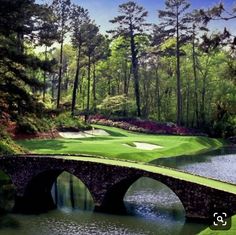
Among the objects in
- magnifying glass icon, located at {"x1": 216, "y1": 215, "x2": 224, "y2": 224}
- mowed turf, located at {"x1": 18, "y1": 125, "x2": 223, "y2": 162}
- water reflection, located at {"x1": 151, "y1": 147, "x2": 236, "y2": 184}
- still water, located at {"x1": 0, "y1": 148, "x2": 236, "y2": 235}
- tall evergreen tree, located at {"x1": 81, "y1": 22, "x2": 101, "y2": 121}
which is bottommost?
still water, located at {"x1": 0, "y1": 148, "x2": 236, "y2": 235}

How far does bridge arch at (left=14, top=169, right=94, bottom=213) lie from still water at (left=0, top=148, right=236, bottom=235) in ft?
2.21

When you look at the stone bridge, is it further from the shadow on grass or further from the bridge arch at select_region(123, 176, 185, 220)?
the shadow on grass

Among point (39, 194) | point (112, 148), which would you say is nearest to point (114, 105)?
point (112, 148)

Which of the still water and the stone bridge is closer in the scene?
the still water

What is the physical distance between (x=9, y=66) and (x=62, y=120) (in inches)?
1193

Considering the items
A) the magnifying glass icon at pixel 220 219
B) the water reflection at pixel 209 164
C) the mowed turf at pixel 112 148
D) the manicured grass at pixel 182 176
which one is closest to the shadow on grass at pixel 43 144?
the mowed turf at pixel 112 148

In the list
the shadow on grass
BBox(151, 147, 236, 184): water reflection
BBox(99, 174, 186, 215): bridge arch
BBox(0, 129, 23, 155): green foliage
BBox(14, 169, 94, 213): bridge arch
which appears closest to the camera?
BBox(99, 174, 186, 215): bridge arch

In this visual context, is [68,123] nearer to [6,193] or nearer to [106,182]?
[6,193]

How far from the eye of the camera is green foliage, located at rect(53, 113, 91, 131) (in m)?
63.7

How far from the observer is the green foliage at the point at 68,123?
209 feet

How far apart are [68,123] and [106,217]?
3685cm

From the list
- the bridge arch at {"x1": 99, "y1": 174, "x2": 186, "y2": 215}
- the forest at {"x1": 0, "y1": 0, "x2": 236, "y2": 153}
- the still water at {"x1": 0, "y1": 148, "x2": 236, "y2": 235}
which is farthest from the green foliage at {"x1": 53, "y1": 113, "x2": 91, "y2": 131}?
the bridge arch at {"x1": 99, "y1": 174, "x2": 186, "y2": 215}

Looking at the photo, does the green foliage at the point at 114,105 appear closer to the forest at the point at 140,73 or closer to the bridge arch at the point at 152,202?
the forest at the point at 140,73

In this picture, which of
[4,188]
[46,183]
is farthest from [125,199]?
[4,188]
